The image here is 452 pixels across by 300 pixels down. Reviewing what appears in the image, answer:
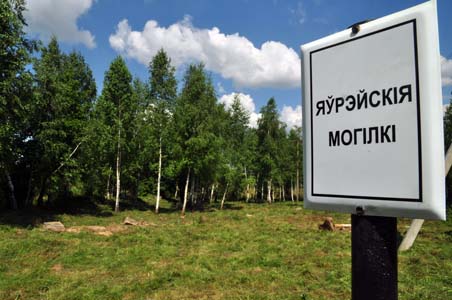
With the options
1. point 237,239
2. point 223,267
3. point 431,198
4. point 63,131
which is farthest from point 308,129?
point 63,131

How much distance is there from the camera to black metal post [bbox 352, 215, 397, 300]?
86 cm

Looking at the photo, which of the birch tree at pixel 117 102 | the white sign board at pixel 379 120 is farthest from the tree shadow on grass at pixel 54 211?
the white sign board at pixel 379 120

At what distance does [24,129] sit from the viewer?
17359mm

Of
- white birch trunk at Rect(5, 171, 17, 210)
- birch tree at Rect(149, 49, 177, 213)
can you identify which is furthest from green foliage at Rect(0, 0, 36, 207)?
birch tree at Rect(149, 49, 177, 213)

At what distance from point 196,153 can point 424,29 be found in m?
23.9

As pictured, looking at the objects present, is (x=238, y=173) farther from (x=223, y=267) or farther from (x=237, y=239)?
(x=223, y=267)

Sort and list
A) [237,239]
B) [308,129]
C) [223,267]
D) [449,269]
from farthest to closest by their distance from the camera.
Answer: [237,239]
[223,267]
[449,269]
[308,129]

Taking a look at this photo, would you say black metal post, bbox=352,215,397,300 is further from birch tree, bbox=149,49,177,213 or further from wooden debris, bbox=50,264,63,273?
birch tree, bbox=149,49,177,213

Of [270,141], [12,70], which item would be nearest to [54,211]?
[12,70]

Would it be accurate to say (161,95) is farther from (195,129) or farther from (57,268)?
(57,268)

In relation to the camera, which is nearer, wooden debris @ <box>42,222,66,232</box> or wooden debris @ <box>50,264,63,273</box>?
wooden debris @ <box>50,264,63,273</box>

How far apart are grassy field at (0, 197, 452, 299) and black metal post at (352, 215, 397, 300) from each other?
18.8ft

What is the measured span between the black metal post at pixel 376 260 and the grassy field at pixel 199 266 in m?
5.73

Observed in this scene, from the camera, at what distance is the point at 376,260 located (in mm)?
870
